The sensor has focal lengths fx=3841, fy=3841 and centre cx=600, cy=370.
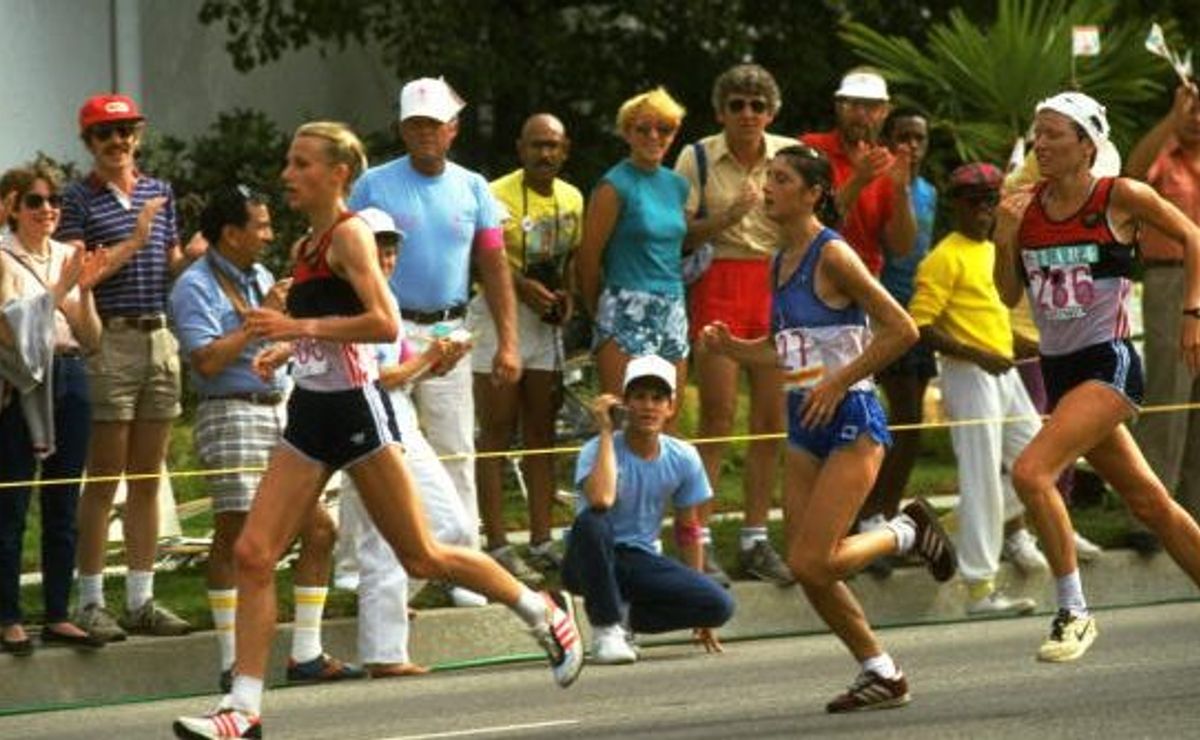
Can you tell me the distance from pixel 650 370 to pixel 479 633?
55.4 inches

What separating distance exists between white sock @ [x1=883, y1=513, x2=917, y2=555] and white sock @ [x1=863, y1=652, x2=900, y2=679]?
83 cm

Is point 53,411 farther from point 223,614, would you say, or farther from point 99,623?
point 223,614

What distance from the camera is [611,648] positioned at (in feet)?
50.4

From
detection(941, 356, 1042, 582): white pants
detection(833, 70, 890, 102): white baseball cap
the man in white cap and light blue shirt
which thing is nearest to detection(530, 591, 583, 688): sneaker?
the man in white cap and light blue shirt

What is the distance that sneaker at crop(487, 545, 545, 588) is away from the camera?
16531 mm

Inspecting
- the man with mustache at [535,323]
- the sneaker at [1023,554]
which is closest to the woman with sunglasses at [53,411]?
the man with mustache at [535,323]

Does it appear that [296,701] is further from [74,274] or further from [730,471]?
[730,471]

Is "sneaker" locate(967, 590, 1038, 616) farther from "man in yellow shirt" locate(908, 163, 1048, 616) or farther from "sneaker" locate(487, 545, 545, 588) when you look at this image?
"sneaker" locate(487, 545, 545, 588)

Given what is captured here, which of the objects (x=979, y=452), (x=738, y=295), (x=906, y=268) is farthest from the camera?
(x=906, y=268)

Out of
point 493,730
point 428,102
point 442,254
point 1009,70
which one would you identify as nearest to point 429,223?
point 442,254

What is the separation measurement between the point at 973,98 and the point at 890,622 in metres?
6.25

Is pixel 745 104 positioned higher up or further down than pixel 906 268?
higher up

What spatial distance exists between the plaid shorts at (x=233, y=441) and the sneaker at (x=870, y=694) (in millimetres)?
3072

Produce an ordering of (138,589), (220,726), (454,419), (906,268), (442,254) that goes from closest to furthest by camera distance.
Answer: (220,726), (138,589), (442,254), (454,419), (906,268)
